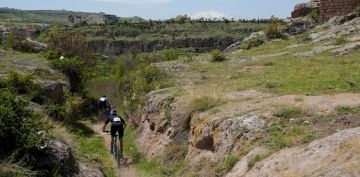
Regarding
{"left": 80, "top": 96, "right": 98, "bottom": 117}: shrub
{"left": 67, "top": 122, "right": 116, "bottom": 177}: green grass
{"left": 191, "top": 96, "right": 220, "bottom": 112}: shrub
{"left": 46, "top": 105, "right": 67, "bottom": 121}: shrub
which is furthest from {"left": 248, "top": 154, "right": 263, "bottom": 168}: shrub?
{"left": 80, "top": 96, "right": 98, "bottom": 117}: shrub

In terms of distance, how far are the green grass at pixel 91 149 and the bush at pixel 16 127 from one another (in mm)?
2868

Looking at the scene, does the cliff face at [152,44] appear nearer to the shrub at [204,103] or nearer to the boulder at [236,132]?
the shrub at [204,103]

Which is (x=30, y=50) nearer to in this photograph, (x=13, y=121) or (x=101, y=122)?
(x=101, y=122)

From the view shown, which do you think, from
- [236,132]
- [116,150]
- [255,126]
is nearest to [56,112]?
[116,150]

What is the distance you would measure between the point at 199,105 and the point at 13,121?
18.7 ft

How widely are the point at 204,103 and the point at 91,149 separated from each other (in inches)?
207

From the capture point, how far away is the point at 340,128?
1095cm

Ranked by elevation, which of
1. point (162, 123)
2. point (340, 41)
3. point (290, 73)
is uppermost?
point (340, 41)

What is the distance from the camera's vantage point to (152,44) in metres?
99.4

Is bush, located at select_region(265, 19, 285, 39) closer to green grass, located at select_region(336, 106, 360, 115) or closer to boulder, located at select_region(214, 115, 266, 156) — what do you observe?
boulder, located at select_region(214, 115, 266, 156)

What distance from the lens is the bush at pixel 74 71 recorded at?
26766 millimetres

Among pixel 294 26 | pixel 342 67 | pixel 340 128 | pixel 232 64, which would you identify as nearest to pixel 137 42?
pixel 294 26

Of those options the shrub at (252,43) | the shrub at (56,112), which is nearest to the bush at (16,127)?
the shrub at (56,112)

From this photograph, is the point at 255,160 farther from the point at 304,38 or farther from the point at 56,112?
the point at 304,38
